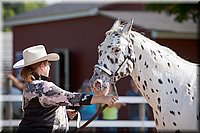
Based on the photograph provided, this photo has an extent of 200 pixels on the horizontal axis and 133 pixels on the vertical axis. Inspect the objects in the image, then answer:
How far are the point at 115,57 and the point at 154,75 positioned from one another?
37 centimetres

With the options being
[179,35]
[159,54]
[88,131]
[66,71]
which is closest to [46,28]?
[66,71]

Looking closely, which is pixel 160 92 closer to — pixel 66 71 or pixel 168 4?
pixel 168 4

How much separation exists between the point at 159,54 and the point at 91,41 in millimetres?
11233

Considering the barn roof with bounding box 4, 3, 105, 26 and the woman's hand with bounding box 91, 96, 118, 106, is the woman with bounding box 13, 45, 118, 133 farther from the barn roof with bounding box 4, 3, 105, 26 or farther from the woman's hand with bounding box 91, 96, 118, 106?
the barn roof with bounding box 4, 3, 105, 26

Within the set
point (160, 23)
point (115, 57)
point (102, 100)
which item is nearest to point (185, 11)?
point (160, 23)

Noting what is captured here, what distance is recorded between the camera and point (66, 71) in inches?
640

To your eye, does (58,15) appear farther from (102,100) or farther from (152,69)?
(102,100)

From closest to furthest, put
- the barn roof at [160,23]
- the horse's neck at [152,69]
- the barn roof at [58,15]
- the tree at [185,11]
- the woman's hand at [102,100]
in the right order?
1. the woman's hand at [102,100]
2. the horse's neck at [152,69]
3. the tree at [185,11]
4. the barn roof at [160,23]
5. the barn roof at [58,15]

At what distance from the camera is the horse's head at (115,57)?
4.28m

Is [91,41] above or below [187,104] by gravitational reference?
above

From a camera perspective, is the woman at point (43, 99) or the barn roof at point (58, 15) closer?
the woman at point (43, 99)

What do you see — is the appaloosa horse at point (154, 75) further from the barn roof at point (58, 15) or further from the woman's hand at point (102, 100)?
the barn roof at point (58, 15)

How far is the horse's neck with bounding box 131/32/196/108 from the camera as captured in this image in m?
4.38

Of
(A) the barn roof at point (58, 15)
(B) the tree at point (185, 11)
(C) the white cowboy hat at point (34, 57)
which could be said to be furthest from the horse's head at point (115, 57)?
(A) the barn roof at point (58, 15)
